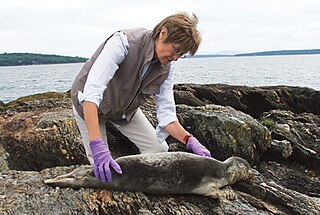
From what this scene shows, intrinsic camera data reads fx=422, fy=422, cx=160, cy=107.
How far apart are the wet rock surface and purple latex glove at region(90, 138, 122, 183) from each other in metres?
0.49

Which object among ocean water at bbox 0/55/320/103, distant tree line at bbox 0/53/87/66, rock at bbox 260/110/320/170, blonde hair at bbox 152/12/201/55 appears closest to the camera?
blonde hair at bbox 152/12/201/55

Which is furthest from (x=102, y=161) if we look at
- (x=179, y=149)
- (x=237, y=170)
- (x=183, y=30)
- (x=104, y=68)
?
(x=179, y=149)

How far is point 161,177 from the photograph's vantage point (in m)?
5.68

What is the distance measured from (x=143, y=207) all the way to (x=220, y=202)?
1106 millimetres

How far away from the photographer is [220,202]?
590 centimetres

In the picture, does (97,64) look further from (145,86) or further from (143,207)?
(143,207)

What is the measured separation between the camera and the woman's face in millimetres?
5105

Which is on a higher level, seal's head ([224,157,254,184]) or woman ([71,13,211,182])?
woman ([71,13,211,182])

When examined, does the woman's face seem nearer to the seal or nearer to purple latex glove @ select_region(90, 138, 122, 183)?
purple latex glove @ select_region(90, 138, 122, 183)

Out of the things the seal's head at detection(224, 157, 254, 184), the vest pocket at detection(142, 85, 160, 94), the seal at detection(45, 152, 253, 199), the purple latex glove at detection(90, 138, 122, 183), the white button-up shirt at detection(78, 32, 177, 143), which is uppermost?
the white button-up shirt at detection(78, 32, 177, 143)

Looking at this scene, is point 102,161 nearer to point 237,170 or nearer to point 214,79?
point 237,170

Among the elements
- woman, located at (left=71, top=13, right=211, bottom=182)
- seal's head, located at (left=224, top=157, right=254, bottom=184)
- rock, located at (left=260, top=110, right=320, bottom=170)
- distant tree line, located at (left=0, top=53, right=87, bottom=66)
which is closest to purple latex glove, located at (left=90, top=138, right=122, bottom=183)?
woman, located at (left=71, top=13, right=211, bottom=182)

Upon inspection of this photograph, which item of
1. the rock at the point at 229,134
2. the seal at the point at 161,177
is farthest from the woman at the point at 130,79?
the rock at the point at 229,134

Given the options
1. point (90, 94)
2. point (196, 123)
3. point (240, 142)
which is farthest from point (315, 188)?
point (90, 94)
